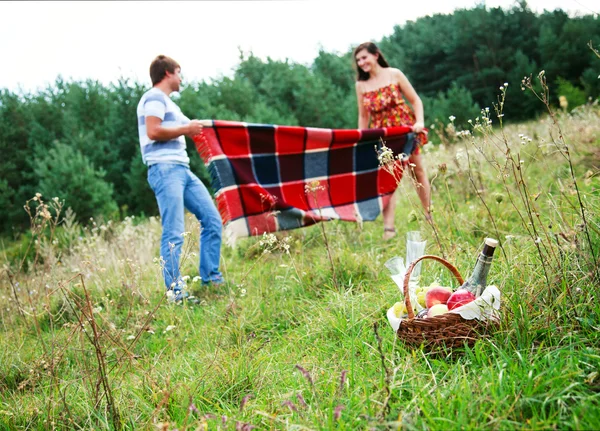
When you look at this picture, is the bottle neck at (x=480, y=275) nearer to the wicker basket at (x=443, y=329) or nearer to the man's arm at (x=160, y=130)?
the wicker basket at (x=443, y=329)

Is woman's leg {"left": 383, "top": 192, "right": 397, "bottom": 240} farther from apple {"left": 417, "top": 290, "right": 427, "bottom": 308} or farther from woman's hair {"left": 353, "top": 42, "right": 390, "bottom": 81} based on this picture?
apple {"left": 417, "top": 290, "right": 427, "bottom": 308}

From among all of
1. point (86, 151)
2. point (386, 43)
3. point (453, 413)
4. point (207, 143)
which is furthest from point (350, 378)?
point (386, 43)

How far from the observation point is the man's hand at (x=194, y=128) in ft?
13.9

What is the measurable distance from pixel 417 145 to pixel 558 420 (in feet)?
12.4

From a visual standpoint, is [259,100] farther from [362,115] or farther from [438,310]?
[438,310]

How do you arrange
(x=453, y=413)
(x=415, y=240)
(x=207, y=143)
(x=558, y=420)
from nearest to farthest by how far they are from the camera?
1. (x=558, y=420)
2. (x=453, y=413)
3. (x=415, y=240)
4. (x=207, y=143)

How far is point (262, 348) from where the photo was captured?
2.87 m

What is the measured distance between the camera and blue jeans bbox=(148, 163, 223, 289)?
413 centimetres

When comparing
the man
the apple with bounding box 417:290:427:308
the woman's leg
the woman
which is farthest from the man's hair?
the apple with bounding box 417:290:427:308

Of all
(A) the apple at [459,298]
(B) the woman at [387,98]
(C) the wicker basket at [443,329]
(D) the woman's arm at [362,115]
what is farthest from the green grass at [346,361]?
(D) the woman's arm at [362,115]

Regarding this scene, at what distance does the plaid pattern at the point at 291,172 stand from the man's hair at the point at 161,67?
61cm

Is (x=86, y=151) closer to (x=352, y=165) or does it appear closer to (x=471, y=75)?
(x=352, y=165)

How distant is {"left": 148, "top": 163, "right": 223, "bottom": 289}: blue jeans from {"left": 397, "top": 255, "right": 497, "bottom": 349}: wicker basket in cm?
216

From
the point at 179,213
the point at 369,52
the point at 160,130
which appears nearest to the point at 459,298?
the point at 179,213
